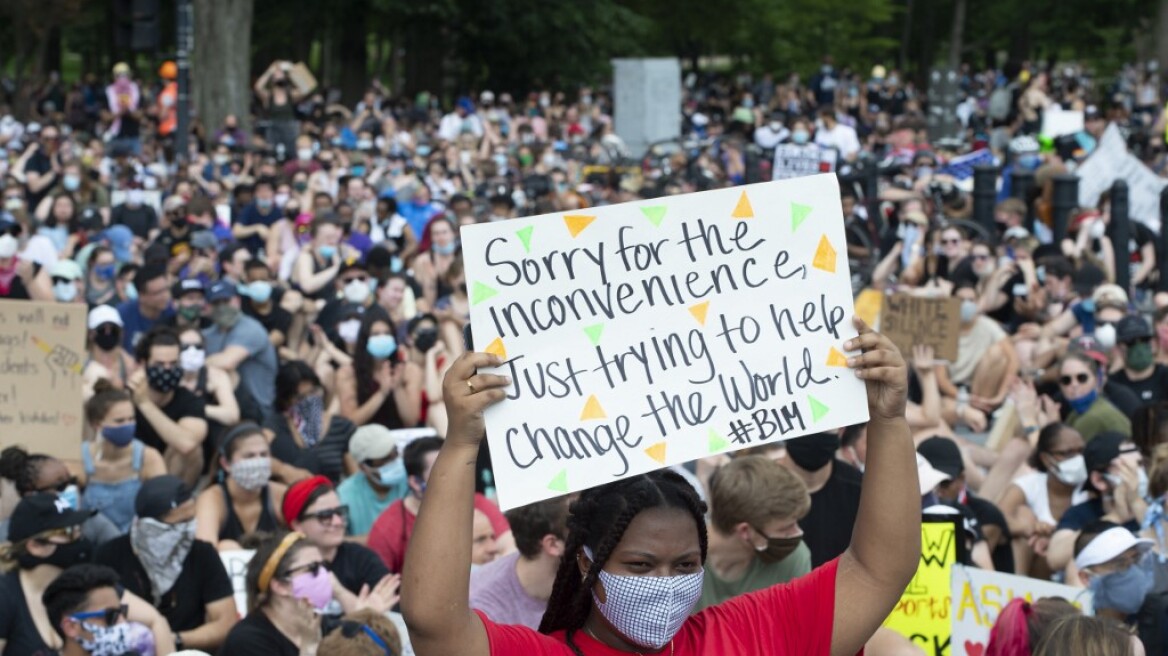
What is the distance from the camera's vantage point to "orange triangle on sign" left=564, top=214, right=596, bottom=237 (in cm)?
328

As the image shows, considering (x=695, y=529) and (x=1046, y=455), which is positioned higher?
(x=695, y=529)

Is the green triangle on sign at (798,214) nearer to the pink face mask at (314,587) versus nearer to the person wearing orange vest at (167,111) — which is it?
the pink face mask at (314,587)

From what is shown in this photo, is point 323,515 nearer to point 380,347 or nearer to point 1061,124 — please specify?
point 380,347

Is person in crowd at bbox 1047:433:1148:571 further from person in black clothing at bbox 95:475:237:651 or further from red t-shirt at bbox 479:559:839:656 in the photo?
red t-shirt at bbox 479:559:839:656

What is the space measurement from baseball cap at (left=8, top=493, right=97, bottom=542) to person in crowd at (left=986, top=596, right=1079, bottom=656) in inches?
128

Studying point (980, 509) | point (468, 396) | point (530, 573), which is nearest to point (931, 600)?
point (530, 573)

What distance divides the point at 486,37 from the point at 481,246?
3958cm

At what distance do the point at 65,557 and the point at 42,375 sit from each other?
2.11m

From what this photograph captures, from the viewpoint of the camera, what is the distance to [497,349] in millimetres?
3152

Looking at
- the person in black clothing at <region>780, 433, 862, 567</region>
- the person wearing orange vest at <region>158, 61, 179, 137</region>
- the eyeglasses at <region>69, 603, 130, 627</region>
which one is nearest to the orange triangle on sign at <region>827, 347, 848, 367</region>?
the person in black clothing at <region>780, 433, 862, 567</region>

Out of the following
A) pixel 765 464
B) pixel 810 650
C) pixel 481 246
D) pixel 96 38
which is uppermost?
pixel 481 246

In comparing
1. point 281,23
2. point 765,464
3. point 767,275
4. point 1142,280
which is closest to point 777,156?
point 1142,280

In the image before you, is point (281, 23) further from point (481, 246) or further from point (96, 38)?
point (481, 246)

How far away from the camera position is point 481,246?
10.4 feet
